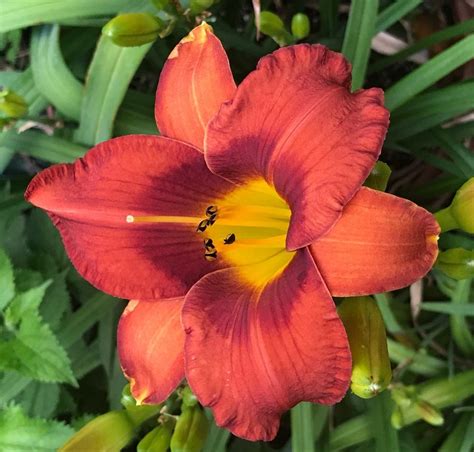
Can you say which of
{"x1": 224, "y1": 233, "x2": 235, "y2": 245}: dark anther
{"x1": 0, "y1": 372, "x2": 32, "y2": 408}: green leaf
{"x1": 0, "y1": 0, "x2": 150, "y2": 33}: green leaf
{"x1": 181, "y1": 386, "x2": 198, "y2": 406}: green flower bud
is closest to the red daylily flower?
{"x1": 224, "y1": 233, "x2": 235, "y2": 245}: dark anther

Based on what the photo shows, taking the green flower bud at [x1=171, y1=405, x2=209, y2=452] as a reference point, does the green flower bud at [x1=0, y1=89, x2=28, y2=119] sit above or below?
above

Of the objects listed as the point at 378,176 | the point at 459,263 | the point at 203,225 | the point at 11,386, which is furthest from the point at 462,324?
the point at 11,386

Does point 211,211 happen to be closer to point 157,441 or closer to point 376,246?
point 376,246

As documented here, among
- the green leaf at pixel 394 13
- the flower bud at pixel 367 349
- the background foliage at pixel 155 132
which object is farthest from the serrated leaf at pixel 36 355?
the green leaf at pixel 394 13

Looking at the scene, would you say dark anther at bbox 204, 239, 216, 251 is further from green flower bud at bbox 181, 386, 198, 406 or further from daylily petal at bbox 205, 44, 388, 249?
green flower bud at bbox 181, 386, 198, 406

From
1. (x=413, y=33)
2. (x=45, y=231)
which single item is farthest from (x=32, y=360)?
(x=413, y=33)

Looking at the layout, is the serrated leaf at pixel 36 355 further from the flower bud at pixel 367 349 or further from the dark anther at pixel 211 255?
the flower bud at pixel 367 349

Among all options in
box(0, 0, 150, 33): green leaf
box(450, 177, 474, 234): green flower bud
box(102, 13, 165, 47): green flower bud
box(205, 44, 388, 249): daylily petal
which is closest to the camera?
box(205, 44, 388, 249): daylily petal

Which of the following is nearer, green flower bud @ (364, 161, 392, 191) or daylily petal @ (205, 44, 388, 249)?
daylily petal @ (205, 44, 388, 249)
